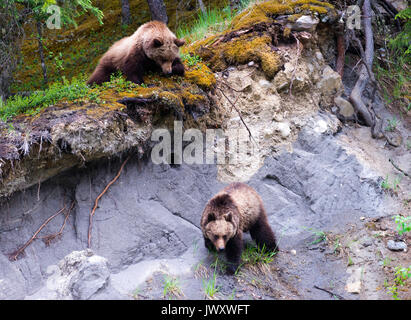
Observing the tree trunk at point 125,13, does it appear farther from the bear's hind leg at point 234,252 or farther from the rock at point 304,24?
the bear's hind leg at point 234,252

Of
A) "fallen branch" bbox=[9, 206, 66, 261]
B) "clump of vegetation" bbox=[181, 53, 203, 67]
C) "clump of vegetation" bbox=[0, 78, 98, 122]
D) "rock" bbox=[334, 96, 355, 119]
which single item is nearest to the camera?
"fallen branch" bbox=[9, 206, 66, 261]

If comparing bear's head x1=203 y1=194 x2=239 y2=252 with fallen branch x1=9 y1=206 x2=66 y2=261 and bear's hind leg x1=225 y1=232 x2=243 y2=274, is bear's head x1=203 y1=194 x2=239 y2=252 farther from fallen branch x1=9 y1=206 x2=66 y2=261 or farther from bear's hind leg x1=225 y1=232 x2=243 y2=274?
fallen branch x1=9 y1=206 x2=66 y2=261

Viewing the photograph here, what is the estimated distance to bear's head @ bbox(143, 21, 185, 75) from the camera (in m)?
6.09

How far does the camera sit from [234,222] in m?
5.11

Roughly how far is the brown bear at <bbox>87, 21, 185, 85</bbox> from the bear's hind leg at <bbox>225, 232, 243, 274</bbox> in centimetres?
283

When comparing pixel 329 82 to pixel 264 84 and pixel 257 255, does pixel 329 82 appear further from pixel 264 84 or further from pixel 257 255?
pixel 257 255

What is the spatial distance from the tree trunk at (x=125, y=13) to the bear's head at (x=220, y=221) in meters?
11.6

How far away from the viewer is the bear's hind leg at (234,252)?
16.5 feet

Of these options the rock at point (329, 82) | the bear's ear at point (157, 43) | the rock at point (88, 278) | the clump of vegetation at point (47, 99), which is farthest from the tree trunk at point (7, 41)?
the rock at point (329, 82)

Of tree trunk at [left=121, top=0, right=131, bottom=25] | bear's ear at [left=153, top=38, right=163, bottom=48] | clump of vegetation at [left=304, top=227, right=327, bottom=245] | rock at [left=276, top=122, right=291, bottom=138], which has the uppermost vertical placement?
tree trunk at [left=121, top=0, right=131, bottom=25]

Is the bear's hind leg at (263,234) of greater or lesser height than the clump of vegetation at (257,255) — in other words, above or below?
above

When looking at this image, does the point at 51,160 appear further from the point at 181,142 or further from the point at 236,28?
the point at 236,28

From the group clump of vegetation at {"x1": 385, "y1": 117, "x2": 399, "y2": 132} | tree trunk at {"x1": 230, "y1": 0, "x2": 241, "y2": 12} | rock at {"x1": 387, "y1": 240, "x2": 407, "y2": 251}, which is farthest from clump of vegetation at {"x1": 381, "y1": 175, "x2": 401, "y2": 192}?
tree trunk at {"x1": 230, "y1": 0, "x2": 241, "y2": 12}

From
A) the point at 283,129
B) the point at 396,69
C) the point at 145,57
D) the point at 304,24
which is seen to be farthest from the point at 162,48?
the point at 396,69
